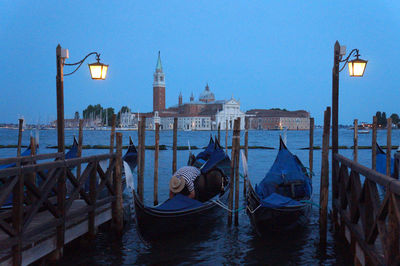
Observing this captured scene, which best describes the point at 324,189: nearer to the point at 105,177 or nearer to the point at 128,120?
the point at 105,177

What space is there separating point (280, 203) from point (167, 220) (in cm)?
99

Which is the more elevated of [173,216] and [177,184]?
[177,184]

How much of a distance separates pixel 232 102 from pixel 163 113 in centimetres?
957

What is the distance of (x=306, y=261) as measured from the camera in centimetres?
359

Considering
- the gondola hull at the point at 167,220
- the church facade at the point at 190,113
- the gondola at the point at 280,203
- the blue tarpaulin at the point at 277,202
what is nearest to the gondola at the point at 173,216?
the gondola hull at the point at 167,220

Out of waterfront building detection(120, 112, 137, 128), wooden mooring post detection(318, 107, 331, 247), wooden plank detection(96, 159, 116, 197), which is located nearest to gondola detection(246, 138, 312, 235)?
wooden mooring post detection(318, 107, 331, 247)

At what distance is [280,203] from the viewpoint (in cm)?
393

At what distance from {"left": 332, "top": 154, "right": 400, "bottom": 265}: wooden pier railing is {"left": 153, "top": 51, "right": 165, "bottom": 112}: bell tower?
195 ft

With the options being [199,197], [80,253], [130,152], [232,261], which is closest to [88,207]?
[80,253]

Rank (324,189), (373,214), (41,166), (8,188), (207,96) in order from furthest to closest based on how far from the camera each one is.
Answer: (207,96)
(324,189)
(41,166)
(373,214)
(8,188)

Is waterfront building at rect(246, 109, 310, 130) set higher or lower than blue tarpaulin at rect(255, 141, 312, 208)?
higher

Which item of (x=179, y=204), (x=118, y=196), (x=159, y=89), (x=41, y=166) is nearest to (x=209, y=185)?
(x=179, y=204)

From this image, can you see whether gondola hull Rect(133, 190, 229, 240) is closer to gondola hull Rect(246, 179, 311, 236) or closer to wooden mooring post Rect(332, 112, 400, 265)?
gondola hull Rect(246, 179, 311, 236)

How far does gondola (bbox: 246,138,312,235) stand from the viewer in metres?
3.93
